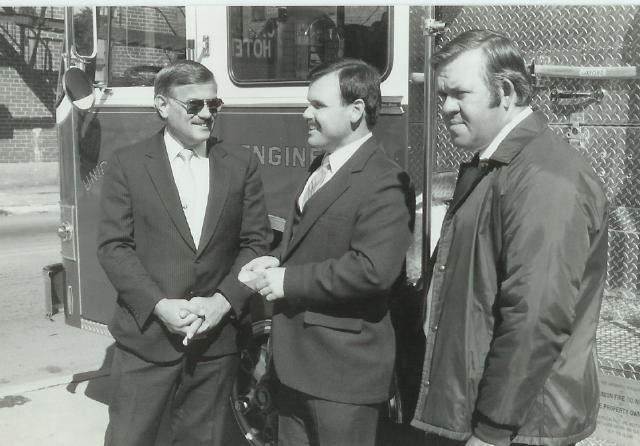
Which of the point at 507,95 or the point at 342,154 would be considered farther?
the point at 342,154

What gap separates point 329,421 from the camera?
243 centimetres

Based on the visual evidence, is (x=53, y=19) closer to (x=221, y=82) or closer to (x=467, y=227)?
(x=221, y=82)

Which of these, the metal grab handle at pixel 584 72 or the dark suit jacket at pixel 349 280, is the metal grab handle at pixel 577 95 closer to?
the metal grab handle at pixel 584 72

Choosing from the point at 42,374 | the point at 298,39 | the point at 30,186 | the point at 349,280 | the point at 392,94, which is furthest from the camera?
the point at 30,186

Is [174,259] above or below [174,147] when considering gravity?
below

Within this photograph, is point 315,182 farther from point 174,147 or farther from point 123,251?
point 123,251

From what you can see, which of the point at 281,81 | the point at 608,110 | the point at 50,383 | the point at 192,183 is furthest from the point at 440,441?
the point at 50,383

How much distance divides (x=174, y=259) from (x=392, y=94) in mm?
1252

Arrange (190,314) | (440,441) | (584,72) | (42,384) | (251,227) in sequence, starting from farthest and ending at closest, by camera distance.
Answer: (42,384) → (584,72) → (251,227) → (190,314) → (440,441)

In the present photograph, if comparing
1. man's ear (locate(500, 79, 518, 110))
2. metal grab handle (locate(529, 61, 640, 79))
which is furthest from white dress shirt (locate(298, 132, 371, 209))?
metal grab handle (locate(529, 61, 640, 79))

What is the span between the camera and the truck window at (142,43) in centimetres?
429

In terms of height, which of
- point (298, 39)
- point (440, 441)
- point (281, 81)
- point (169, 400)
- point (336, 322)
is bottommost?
point (169, 400)

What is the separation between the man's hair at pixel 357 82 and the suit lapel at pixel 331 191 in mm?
139

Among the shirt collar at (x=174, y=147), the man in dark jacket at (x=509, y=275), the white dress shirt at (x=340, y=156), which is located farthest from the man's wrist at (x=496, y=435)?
the shirt collar at (x=174, y=147)
